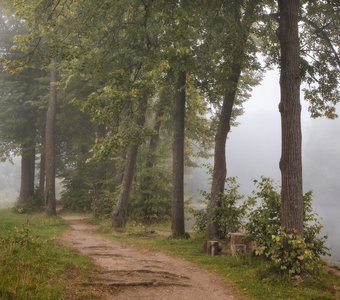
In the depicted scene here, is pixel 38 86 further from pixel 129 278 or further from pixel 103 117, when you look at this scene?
pixel 129 278

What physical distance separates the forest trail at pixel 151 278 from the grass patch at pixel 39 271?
1.50ft

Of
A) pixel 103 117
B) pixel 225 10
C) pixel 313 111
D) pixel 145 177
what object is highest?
pixel 225 10

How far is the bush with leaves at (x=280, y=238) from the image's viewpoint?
9.46 meters

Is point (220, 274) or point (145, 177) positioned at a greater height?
point (145, 177)

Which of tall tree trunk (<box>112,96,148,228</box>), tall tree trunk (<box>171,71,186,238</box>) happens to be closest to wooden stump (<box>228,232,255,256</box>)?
tall tree trunk (<box>171,71,186,238</box>)

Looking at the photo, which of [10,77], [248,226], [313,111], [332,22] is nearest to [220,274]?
[248,226]

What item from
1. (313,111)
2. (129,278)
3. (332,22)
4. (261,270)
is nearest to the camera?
(129,278)

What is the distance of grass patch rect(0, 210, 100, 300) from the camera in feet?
21.3

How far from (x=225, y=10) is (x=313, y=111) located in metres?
6.42

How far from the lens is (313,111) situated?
16172 mm

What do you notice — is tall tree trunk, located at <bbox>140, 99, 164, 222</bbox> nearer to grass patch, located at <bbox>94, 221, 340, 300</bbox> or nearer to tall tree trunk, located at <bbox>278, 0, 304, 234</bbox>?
grass patch, located at <bbox>94, 221, 340, 300</bbox>

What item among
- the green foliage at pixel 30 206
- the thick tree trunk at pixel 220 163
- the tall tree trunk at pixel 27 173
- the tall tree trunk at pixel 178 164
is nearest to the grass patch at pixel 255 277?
the thick tree trunk at pixel 220 163

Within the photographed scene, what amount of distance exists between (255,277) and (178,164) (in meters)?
7.40

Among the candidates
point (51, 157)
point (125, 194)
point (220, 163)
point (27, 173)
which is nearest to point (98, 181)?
point (51, 157)
